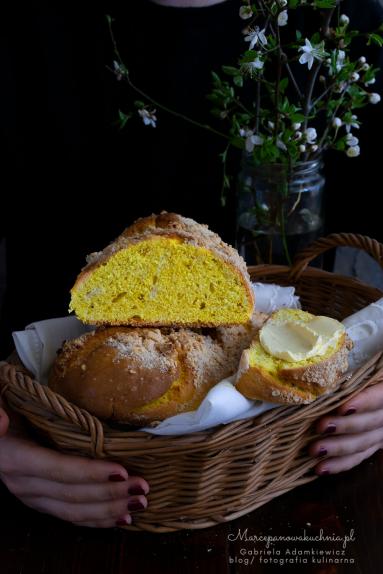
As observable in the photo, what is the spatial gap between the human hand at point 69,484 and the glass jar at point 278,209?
0.50 metres

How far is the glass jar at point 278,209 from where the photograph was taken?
1083 millimetres

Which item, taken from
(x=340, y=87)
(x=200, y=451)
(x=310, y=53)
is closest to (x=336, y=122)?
(x=340, y=87)

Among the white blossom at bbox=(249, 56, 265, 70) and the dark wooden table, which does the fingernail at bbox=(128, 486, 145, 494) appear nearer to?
the dark wooden table

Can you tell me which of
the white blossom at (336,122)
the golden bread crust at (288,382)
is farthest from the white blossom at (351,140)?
the golden bread crust at (288,382)

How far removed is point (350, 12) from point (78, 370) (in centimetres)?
96

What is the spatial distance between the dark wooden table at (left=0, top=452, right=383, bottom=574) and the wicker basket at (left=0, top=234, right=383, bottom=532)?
2 centimetres

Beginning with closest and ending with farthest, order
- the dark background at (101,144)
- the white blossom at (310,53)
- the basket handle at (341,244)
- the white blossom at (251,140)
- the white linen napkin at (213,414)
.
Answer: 1. the white linen napkin at (213,414)
2. the white blossom at (310,53)
3. the white blossom at (251,140)
4. the basket handle at (341,244)
5. the dark background at (101,144)

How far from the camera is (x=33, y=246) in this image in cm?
151

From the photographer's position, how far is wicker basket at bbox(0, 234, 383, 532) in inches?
30.8

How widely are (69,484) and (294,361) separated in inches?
13.0

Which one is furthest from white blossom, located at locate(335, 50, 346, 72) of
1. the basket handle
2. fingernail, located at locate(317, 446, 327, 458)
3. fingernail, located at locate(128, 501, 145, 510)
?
fingernail, located at locate(128, 501, 145, 510)

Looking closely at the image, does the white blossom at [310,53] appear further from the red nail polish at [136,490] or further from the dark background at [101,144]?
the red nail polish at [136,490]

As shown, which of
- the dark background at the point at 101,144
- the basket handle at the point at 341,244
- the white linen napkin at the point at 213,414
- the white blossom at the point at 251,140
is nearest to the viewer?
the white linen napkin at the point at 213,414

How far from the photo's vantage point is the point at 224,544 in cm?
86
